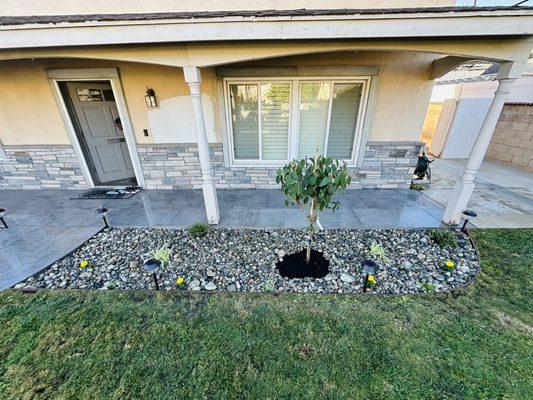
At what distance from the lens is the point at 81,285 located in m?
2.68

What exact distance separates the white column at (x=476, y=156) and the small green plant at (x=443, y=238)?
45cm

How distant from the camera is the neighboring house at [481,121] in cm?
657

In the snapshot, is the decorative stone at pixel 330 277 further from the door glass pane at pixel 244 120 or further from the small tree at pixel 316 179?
the door glass pane at pixel 244 120

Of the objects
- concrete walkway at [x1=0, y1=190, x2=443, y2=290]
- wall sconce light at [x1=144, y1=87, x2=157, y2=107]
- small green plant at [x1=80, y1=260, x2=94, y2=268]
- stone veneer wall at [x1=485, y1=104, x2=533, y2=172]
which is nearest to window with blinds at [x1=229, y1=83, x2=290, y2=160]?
concrete walkway at [x1=0, y1=190, x2=443, y2=290]

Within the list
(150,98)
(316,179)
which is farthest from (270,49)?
(150,98)

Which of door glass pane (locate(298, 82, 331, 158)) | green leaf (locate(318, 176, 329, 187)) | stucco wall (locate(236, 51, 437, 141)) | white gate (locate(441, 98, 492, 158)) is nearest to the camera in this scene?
green leaf (locate(318, 176, 329, 187))

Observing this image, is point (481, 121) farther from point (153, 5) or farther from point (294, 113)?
point (153, 5)

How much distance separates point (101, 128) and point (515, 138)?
11.7 metres

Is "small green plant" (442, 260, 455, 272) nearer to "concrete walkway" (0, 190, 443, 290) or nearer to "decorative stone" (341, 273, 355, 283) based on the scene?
"concrete walkway" (0, 190, 443, 290)

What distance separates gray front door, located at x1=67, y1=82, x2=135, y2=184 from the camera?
15.9 ft

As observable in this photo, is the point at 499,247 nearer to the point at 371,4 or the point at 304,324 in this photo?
the point at 304,324

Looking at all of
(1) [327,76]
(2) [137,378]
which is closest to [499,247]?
(1) [327,76]

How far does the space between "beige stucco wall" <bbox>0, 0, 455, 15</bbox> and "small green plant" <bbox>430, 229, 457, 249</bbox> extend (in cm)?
398

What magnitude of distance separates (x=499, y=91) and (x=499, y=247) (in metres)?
2.20
